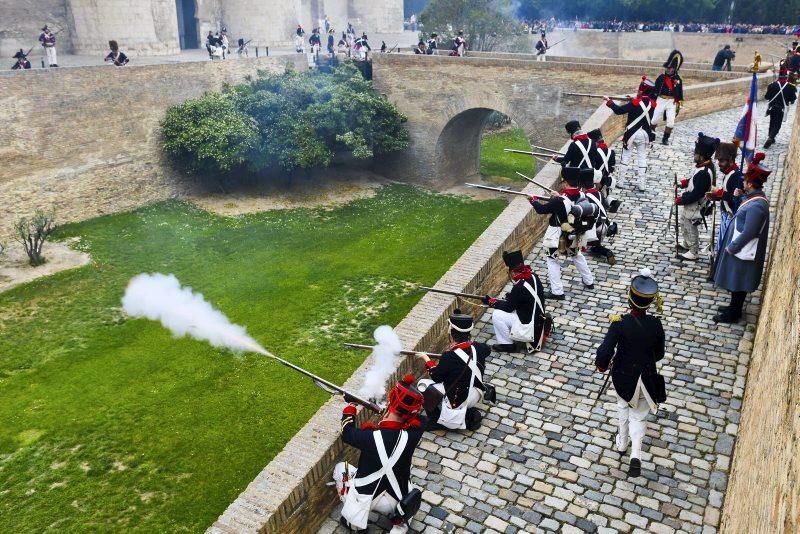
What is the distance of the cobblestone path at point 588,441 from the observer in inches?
214

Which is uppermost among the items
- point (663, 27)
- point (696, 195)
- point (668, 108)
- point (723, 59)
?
point (663, 27)

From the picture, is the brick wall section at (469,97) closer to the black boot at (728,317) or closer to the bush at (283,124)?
the bush at (283,124)

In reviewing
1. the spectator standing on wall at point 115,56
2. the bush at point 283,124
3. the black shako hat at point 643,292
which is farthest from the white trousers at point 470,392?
the spectator standing on wall at point 115,56

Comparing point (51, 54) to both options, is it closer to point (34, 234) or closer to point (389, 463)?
point (34, 234)

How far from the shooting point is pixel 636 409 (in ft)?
18.7

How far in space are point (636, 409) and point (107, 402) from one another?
8.96 m

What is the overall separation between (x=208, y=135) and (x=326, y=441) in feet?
55.3

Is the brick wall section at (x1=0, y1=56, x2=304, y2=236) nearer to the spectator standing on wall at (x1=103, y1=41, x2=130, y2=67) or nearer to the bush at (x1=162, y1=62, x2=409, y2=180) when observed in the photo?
the spectator standing on wall at (x1=103, y1=41, x2=130, y2=67)

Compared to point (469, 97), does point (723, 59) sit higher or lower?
higher

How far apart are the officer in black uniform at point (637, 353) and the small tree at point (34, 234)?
1490 cm

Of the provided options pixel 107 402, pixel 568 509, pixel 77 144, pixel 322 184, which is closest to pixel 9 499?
pixel 107 402

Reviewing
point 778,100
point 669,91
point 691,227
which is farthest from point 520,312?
point 778,100

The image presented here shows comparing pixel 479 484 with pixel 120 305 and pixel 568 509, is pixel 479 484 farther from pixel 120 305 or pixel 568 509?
pixel 120 305

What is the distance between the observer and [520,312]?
731 centimetres
